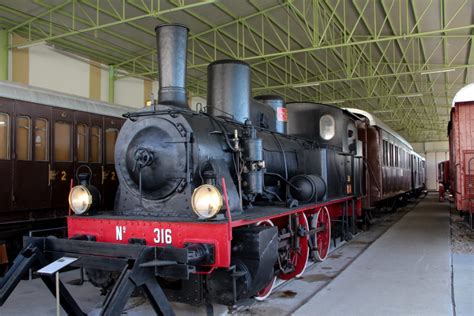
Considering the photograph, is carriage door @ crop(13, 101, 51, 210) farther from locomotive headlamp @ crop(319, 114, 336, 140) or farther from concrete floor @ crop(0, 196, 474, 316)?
locomotive headlamp @ crop(319, 114, 336, 140)

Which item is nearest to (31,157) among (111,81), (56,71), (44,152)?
(44,152)

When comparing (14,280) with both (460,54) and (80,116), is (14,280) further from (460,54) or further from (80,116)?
(460,54)

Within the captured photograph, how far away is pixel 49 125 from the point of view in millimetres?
7590

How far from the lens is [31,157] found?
7.19 m

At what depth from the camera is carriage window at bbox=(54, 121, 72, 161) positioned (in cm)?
771

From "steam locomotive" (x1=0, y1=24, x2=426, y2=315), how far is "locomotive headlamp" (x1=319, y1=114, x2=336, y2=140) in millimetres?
2521

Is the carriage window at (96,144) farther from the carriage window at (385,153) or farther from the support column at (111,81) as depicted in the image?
the support column at (111,81)

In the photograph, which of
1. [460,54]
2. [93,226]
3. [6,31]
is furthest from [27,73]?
[460,54]

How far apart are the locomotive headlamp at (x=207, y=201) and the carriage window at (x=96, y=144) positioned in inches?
199

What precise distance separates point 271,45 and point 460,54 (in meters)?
8.06

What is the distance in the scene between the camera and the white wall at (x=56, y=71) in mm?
14578

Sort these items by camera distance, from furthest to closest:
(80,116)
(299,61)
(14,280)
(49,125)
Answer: (299,61) < (80,116) < (49,125) < (14,280)

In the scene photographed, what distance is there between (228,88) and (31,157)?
369 centimetres

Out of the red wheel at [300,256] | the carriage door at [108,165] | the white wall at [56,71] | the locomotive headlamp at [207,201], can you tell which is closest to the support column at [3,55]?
the white wall at [56,71]
